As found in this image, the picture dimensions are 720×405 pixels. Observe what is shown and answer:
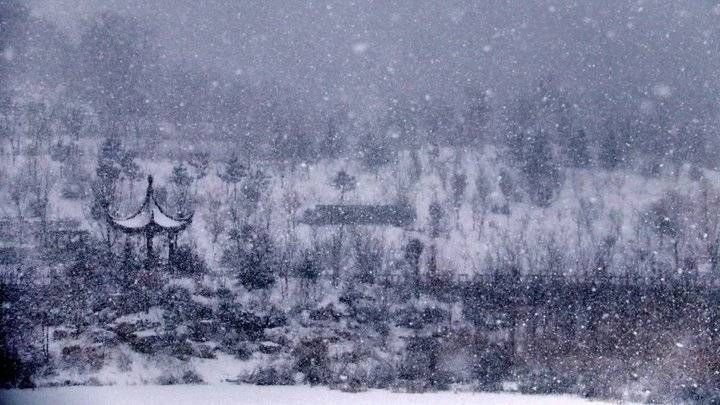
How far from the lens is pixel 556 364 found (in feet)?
42.2

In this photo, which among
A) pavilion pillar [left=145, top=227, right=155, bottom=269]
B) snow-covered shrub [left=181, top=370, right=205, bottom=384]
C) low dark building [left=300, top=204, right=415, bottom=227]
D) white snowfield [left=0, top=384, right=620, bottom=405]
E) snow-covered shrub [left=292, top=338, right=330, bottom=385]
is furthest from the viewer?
low dark building [left=300, top=204, right=415, bottom=227]

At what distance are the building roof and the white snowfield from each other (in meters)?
6.59

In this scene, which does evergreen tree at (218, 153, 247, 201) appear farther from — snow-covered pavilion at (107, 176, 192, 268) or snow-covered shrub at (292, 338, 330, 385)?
snow-covered shrub at (292, 338, 330, 385)

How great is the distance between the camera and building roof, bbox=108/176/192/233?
16500 millimetres

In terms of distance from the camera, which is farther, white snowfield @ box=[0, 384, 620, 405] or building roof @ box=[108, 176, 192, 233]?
building roof @ box=[108, 176, 192, 233]

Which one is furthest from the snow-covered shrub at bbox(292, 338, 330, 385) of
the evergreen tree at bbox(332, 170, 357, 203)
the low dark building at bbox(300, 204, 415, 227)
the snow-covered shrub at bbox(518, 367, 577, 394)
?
the evergreen tree at bbox(332, 170, 357, 203)

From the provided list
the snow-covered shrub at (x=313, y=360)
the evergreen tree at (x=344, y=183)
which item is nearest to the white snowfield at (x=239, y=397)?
the snow-covered shrub at (x=313, y=360)

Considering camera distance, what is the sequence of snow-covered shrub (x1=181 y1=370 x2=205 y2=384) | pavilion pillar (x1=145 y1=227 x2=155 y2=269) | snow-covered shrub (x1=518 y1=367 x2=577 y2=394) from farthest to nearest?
pavilion pillar (x1=145 y1=227 x2=155 y2=269), snow-covered shrub (x1=181 y1=370 x2=205 y2=384), snow-covered shrub (x1=518 y1=367 x2=577 y2=394)

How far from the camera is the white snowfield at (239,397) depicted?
9.68m

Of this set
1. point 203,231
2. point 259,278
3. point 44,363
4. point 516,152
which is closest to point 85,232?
point 203,231

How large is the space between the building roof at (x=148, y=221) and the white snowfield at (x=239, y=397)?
21.6 feet

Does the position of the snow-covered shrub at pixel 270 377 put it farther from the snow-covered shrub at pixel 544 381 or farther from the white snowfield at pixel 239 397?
the snow-covered shrub at pixel 544 381

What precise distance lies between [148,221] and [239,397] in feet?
26.0

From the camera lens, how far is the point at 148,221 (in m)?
16.6
